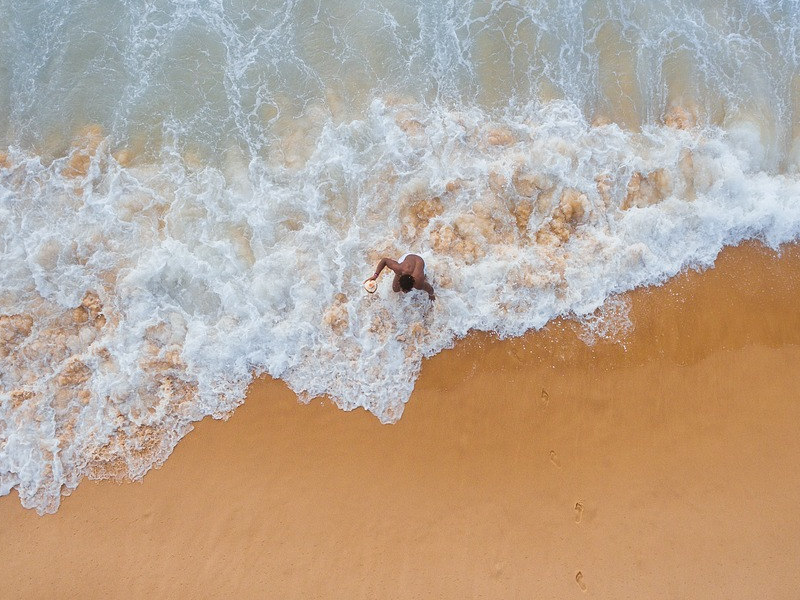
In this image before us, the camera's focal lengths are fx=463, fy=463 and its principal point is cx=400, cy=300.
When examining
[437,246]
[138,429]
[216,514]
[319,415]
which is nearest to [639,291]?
[437,246]

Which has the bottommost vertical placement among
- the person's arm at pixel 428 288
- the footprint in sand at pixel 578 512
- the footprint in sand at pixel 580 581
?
the footprint in sand at pixel 580 581

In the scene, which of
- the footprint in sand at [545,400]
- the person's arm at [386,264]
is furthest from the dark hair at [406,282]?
the footprint in sand at [545,400]

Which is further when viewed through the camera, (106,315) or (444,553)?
(106,315)

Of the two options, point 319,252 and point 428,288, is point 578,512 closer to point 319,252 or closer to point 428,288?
point 428,288

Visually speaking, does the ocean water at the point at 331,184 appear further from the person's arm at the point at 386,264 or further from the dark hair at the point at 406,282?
the person's arm at the point at 386,264

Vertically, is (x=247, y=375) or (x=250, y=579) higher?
(x=247, y=375)

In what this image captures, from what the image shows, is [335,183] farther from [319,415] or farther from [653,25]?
[653,25]

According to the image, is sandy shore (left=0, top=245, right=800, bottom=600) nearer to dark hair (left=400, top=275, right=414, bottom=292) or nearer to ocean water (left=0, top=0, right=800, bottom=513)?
ocean water (left=0, top=0, right=800, bottom=513)
